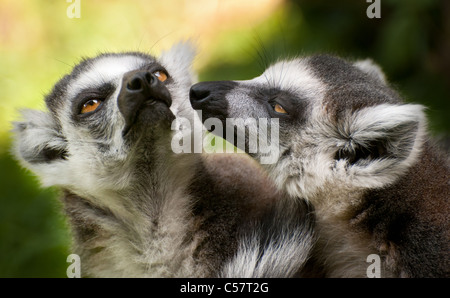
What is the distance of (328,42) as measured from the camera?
6.52m

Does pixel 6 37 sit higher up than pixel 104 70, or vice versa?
pixel 6 37

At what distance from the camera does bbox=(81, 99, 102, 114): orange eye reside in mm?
3248

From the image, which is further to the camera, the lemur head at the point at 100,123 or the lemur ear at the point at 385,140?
the lemur head at the point at 100,123

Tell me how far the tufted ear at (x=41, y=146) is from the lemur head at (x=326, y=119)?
3.12 ft

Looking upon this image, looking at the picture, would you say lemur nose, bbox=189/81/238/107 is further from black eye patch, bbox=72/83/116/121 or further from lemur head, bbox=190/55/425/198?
black eye patch, bbox=72/83/116/121

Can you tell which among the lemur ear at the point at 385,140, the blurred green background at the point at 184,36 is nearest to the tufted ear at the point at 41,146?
the blurred green background at the point at 184,36

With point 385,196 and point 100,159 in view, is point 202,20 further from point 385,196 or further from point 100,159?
point 385,196

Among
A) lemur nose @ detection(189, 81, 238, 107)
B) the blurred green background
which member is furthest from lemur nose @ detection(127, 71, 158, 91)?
the blurred green background

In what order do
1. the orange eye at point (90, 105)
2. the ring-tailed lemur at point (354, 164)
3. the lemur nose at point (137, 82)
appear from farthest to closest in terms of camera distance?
the orange eye at point (90, 105) < the lemur nose at point (137, 82) < the ring-tailed lemur at point (354, 164)

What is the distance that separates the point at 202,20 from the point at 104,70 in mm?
4542

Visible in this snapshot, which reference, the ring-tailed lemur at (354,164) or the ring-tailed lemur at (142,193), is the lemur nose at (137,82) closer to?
the ring-tailed lemur at (142,193)

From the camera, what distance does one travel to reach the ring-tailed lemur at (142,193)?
→ 304 cm
